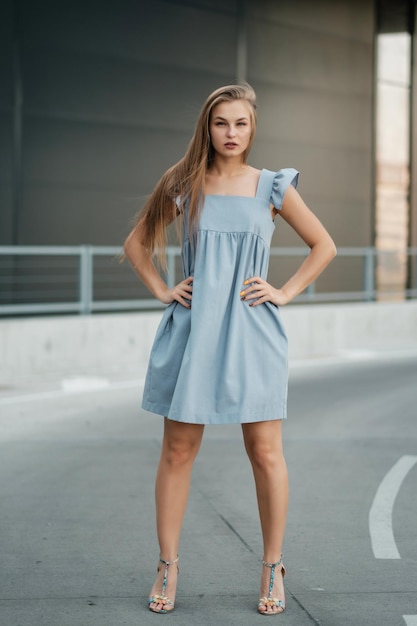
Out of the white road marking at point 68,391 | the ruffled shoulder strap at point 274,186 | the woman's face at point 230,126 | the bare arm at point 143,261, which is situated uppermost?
the woman's face at point 230,126

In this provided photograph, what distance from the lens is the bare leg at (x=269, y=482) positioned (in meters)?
4.70

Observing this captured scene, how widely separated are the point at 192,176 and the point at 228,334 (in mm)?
620

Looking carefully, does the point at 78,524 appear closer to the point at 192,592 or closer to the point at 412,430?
the point at 192,592

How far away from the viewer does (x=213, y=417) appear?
4.61 m

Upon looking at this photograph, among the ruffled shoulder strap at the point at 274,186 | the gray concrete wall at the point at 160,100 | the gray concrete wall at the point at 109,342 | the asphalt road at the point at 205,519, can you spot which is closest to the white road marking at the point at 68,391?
the asphalt road at the point at 205,519

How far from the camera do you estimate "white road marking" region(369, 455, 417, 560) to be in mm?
5773

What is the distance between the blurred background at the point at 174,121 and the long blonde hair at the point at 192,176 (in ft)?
29.6

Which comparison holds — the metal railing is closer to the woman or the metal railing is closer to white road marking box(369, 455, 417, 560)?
white road marking box(369, 455, 417, 560)

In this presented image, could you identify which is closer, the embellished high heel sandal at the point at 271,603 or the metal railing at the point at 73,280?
the embellished high heel sandal at the point at 271,603

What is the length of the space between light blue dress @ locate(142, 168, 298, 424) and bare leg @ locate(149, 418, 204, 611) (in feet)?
0.49

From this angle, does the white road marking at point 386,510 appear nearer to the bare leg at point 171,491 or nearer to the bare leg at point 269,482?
the bare leg at point 269,482

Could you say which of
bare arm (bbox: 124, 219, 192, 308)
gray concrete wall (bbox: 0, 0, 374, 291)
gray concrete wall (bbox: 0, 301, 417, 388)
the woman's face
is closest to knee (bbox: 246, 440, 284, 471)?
bare arm (bbox: 124, 219, 192, 308)

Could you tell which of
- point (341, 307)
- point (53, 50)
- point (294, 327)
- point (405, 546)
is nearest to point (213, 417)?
point (405, 546)

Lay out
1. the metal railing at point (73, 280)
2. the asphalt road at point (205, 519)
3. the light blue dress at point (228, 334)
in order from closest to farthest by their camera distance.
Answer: the light blue dress at point (228, 334) → the asphalt road at point (205, 519) → the metal railing at point (73, 280)
